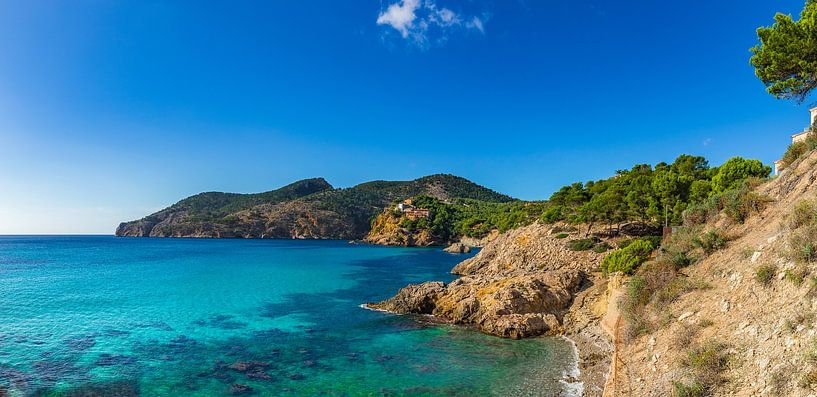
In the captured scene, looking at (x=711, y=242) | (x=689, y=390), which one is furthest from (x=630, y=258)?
(x=689, y=390)

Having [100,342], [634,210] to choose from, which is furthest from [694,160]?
[100,342]

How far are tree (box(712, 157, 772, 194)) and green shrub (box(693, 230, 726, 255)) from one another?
17.6 meters

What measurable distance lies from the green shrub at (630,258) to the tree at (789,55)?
36.9 feet

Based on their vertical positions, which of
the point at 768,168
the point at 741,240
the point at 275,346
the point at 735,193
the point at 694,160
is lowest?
the point at 275,346

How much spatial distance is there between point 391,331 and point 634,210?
3042cm

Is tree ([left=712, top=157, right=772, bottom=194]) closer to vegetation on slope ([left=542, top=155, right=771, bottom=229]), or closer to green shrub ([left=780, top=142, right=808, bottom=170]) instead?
vegetation on slope ([left=542, top=155, right=771, bottom=229])

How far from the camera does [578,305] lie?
1035 inches

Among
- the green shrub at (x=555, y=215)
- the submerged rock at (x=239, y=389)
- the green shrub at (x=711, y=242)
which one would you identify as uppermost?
the green shrub at (x=555, y=215)

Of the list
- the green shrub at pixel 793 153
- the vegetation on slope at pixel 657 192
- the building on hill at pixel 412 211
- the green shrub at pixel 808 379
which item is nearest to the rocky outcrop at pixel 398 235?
the building on hill at pixel 412 211

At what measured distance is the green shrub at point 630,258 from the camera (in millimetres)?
25067

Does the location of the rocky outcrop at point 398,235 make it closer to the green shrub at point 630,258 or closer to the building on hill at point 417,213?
the building on hill at point 417,213

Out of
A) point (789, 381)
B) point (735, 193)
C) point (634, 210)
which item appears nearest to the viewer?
point (789, 381)

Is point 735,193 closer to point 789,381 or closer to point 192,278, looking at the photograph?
point 789,381

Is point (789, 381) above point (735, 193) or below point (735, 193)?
below
